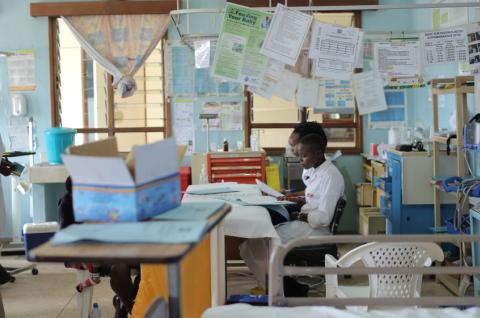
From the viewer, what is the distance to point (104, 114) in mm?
6840

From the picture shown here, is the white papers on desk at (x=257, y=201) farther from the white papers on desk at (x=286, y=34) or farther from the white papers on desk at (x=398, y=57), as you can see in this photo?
the white papers on desk at (x=398, y=57)

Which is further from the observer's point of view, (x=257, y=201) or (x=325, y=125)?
(x=325, y=125)

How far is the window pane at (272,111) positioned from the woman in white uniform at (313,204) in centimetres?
260

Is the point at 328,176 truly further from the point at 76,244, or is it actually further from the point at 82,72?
the point at 82,72

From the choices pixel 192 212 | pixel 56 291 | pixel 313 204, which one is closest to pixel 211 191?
pixel 313 204

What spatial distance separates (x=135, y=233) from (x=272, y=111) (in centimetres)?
531

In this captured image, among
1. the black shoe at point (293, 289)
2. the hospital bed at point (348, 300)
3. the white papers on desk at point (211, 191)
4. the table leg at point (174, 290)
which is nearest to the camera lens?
the table leg at point (174, 290)

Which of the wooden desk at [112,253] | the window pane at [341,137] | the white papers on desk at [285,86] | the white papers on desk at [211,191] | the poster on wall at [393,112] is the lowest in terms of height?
the white papers on desk at [211,191]

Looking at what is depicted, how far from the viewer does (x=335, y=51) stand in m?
4.04

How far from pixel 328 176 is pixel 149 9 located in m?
3.38

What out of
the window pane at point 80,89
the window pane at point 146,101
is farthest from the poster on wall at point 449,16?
the window pane at point 80,89

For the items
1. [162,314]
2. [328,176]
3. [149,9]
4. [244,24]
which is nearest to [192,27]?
[149,9]

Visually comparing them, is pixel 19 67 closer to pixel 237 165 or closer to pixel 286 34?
pixel 237 165

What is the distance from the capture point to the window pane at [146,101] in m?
6.75
